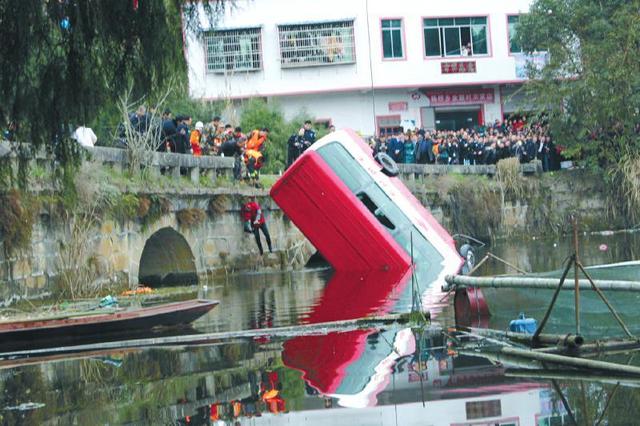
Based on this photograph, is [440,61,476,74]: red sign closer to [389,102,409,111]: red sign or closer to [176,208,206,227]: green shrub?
[389,102,409,111]: red sign

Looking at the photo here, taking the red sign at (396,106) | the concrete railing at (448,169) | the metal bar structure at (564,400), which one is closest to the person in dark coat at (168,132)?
the concrete railing at (448,169)

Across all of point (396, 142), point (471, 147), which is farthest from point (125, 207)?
point (471, 147)

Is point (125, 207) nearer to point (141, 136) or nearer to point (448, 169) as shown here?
point (141, 136)

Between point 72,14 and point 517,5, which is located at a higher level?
point 517,5

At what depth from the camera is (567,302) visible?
14.9 metres

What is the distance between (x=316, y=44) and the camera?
56.5 m

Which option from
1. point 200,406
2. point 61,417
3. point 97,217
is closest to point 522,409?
point 200,406

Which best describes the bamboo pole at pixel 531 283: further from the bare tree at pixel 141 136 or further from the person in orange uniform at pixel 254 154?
the person in orange uniform at pixel 254 154

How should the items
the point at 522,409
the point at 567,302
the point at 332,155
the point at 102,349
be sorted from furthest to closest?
the point at 332,155 < the point at 102,349 < the point at 567,302 < the point at 522,409

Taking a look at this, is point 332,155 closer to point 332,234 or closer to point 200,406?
point 332,234

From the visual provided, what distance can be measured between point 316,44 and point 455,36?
586cm

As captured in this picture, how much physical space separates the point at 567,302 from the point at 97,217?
44.7ft

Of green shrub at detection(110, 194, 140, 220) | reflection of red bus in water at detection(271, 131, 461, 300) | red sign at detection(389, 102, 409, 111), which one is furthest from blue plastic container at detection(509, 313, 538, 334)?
red sign at detection(389, 102, 409, 111)

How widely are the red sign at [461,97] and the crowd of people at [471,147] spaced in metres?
6.53
